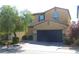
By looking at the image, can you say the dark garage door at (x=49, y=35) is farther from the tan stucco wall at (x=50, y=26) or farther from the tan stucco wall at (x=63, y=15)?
the tan stucco wall at (x=63, y=15)

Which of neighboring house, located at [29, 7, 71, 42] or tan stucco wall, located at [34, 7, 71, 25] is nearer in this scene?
neighboring house, located at [29, 7, 71, 42]

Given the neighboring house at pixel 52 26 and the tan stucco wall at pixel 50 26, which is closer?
the tan stucco wall at pixel 50 26

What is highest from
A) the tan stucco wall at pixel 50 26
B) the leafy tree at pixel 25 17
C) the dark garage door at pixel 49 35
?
the leafy tree at pixel 25 17

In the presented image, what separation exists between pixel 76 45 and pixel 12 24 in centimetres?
933

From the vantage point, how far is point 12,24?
32188 millimetres

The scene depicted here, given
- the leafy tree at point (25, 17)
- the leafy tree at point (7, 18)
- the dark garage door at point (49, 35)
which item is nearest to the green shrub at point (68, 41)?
the dark garage door at point (49, 35)

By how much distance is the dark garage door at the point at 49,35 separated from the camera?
4397cm

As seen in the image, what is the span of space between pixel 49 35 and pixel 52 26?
1699 mm

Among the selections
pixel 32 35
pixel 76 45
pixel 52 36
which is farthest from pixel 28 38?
pixel 76 45

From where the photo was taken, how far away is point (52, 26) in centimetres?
4453

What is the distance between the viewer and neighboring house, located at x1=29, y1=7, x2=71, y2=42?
44.0 meters

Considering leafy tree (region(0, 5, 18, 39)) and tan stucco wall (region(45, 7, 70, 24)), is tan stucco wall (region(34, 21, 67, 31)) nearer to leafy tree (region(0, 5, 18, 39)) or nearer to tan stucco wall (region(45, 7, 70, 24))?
tan stucco wall (region(45, 7, 70, 24))

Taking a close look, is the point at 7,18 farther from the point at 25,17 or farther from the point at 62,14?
the point at 62,14

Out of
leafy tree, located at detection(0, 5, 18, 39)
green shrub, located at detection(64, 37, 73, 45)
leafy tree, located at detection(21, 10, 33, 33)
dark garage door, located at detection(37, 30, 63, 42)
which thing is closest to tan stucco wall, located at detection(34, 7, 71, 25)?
dark garage door, located at detection(37, 30, 63, 42)
